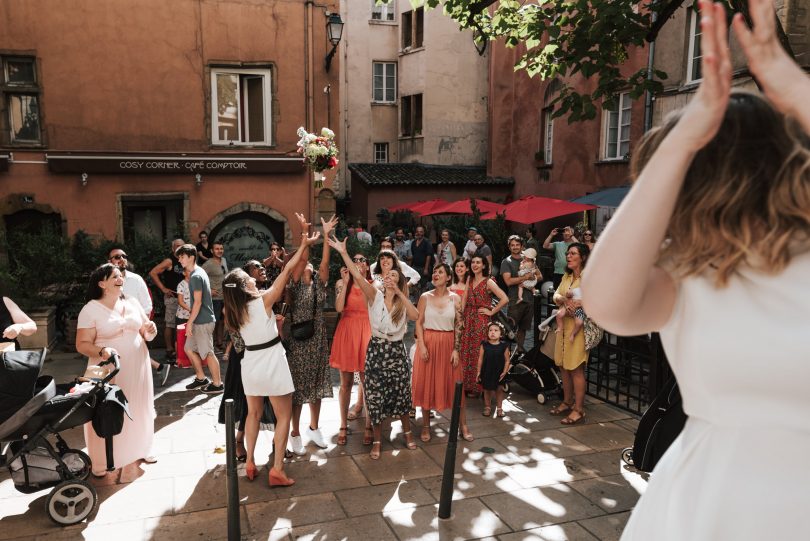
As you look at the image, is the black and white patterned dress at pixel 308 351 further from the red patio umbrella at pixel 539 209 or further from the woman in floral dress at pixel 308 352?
the red patio umbrella at pixel 539 209

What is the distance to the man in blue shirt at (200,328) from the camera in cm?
915

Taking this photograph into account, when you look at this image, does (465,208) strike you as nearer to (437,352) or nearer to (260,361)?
(437,352)

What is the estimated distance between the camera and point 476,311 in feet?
27.9

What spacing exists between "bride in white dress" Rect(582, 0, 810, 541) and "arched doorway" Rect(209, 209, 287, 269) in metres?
16.6

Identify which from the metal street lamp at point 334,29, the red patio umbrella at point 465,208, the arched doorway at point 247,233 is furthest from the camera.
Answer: the red patio umbrella at point 465,208

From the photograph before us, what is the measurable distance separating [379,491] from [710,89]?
5.40m

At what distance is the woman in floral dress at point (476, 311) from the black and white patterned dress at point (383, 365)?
4.93ft

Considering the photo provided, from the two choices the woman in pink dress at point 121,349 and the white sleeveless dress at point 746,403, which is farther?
the woman in pink dress at point 121,349

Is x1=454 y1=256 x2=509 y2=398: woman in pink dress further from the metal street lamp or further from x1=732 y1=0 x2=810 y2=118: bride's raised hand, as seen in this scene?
the metal street lamp

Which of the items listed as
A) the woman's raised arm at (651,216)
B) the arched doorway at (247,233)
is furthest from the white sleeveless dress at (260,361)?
the arched doorway at (247,233)

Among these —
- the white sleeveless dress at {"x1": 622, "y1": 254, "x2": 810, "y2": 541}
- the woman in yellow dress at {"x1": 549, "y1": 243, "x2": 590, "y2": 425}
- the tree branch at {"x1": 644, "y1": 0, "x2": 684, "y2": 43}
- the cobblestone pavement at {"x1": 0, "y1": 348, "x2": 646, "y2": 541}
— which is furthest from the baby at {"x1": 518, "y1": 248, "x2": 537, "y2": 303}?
the white sleeveless dress at {"x1": 622, "y1": 254, "x2": 810, "y2": 541}

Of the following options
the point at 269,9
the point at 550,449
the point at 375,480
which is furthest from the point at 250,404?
the point at 269,9

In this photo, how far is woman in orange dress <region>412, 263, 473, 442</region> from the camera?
7.56 meters

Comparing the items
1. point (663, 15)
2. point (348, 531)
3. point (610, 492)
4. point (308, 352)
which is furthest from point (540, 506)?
point (663, 15)
